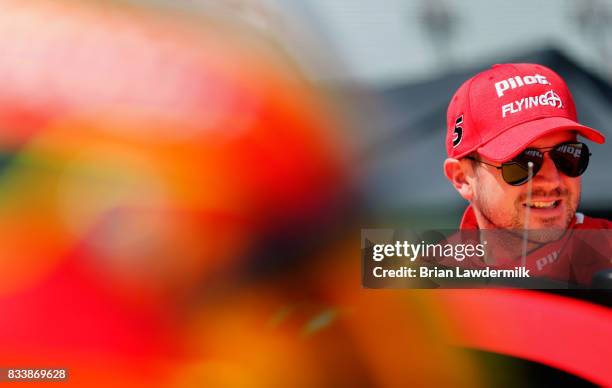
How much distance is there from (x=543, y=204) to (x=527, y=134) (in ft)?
0.77

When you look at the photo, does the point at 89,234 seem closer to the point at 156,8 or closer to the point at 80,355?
the point at 80,355

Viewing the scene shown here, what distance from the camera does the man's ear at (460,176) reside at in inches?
82.3

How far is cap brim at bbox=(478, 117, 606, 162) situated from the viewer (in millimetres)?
2029

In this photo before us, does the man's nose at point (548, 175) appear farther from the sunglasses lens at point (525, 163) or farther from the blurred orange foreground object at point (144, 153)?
the blurred orange foreground object at point (144, 153)

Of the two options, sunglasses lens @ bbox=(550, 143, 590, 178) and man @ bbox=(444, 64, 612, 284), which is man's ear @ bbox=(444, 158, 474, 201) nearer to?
man @ bbox=(444, 64, 612, 284)

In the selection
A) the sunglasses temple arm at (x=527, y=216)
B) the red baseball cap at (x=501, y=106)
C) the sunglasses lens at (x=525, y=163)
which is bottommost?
the sunglasses temple arm at (x=527, y=216)

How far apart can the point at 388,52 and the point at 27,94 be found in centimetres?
121

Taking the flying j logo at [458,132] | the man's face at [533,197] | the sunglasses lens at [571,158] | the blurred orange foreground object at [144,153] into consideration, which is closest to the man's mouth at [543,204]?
the man's face at [533,197]

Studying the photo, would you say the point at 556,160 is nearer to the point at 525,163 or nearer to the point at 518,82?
the point at 525,163

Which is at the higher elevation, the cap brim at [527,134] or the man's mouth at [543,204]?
Answer: the cap brim at [527,134]

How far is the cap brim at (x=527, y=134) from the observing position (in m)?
2.03

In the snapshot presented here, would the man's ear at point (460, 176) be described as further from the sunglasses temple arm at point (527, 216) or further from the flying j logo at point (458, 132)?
the sunglasses temple arm at point (527, 216)

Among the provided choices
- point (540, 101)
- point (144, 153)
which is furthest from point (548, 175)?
point (144, 153)

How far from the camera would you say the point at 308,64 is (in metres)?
2.08
